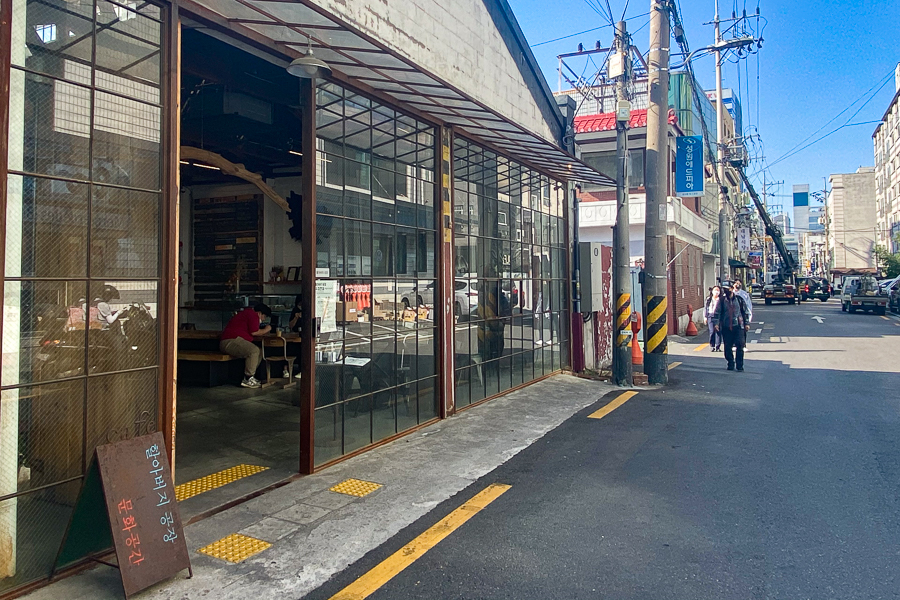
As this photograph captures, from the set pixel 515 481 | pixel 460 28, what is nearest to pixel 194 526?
pixel 515 481

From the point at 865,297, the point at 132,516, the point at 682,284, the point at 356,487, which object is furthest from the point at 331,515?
the point at 865,297

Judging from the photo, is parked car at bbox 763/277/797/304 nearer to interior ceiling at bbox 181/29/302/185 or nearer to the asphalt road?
the asphalt road

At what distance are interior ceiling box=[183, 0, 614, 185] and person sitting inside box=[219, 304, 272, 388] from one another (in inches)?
174

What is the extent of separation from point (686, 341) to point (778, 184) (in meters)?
73.0

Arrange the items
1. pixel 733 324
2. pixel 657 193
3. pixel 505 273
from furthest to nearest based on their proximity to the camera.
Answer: pixel 733 324 → pixel 657 193 → pixel 505 273

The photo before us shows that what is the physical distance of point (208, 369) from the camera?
9.66 meters

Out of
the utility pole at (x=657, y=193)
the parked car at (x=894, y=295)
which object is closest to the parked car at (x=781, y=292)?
the parked car at (x=894, y=295)

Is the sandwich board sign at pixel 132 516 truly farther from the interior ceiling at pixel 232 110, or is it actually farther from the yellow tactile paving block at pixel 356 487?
the interior ceiling at pixel 232 110

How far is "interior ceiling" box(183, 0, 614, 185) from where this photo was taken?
15.0ft

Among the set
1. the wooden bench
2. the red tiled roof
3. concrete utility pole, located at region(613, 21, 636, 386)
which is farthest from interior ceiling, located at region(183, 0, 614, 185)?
the red tiled roof

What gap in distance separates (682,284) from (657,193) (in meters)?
12.1

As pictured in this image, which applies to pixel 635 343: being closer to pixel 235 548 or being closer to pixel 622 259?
pixel 622 259

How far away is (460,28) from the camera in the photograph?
7.65 m

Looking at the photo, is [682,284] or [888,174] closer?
[682,284]
